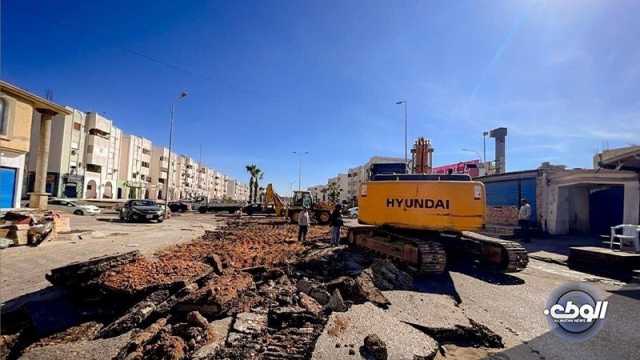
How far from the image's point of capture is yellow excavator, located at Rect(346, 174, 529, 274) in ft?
26.3

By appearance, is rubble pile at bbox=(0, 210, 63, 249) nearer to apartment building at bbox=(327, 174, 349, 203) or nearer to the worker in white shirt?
the worker in white shirt

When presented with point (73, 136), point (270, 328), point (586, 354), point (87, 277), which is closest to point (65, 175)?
point (73, 136)

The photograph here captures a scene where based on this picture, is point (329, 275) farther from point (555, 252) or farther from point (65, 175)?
point (65, 175)

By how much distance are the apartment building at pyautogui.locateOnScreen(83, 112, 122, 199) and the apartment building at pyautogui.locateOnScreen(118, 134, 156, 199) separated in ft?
12.6

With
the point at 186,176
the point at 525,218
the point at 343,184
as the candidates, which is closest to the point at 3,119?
the point at 525,218

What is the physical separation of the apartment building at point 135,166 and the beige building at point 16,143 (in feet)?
176

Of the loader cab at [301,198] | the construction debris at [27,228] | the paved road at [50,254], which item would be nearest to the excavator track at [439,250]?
the paved road at [50,254]

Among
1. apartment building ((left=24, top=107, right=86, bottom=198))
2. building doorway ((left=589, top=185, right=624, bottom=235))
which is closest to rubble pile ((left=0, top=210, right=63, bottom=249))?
building doorway ((left=589, top=185, right=624, bottom=235))

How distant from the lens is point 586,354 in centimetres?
427

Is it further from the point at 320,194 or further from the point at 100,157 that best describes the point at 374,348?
the point at 320,194

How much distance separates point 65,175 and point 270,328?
6074 centimetres

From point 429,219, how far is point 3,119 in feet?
79.1

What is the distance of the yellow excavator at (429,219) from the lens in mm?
8023

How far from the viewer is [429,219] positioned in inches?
328
